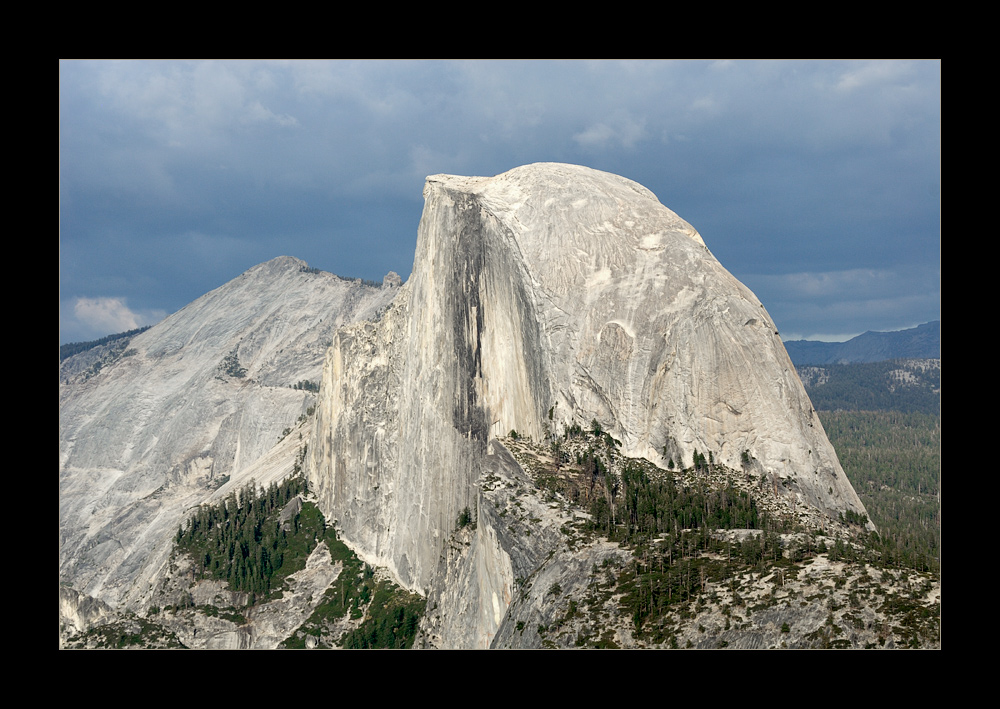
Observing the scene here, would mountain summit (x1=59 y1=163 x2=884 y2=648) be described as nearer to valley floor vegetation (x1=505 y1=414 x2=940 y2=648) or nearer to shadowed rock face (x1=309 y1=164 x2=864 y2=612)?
shadowed rock face (x1=309 y1=164 x2=864 y2=612)

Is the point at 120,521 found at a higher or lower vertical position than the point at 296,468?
lower

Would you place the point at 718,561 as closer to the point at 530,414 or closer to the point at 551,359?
the point at 551,359

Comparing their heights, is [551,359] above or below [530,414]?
above

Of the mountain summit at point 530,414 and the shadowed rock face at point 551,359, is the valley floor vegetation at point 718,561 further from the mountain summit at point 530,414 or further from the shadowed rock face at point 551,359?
the shadowed rock face at point 551,359

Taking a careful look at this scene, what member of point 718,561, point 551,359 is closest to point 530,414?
point 551,359

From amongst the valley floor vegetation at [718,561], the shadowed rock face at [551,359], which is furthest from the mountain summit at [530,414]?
the valley floor vegetation at [718,561]

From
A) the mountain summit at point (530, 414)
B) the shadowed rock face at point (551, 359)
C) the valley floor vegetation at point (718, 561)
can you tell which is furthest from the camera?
the shadowed rock face at point (551, 359)
